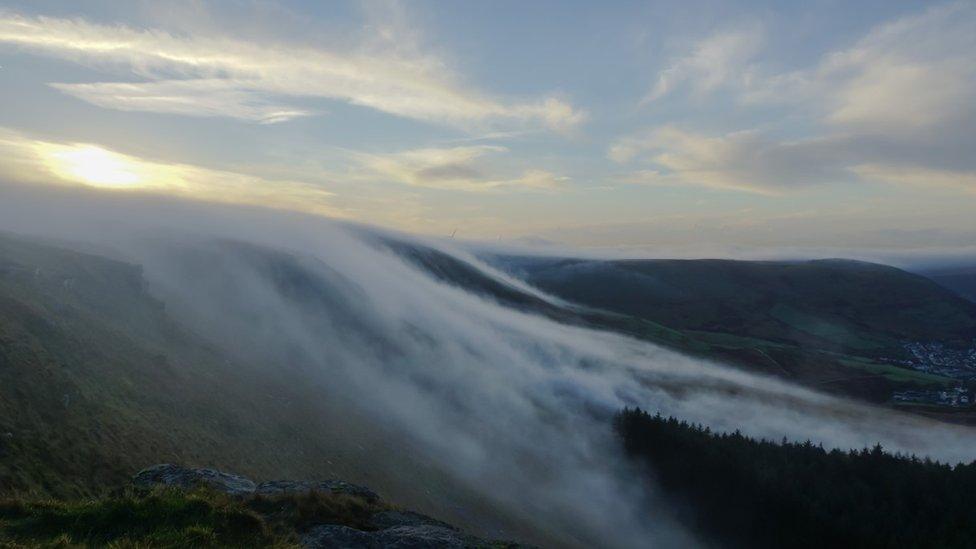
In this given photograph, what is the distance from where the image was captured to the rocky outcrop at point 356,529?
19281 mm

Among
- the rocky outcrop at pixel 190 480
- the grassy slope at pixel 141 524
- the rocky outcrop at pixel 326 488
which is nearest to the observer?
the grassy slope at pixel 141 524

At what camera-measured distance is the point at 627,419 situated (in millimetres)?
112250

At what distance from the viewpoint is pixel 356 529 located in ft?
67.2

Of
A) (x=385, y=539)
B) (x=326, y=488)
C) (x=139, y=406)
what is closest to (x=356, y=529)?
(x=385, y=539)

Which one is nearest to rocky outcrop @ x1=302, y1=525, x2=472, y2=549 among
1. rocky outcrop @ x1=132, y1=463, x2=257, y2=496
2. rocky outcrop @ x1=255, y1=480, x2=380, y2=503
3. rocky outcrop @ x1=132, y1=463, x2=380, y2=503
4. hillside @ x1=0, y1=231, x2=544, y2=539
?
rocky outcrop @ x1=132, y1=463, x2=380, y2=503

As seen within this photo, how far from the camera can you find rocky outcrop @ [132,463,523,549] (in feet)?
63.3

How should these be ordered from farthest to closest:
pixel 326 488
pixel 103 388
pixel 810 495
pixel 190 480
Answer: pixel 810 495 < pixel 103 388 < pixel 326 488 < pixel 190 480

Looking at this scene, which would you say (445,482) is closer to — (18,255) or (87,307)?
(87,307)

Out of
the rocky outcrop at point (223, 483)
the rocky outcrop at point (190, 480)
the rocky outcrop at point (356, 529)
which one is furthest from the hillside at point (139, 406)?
the rocky outcrop at point (356, 529)

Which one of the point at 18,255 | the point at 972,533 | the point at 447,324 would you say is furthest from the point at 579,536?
the point at 447,324

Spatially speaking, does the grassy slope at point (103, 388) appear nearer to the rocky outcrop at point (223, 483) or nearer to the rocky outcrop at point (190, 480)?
the rocky outcrop at point (190, 480)

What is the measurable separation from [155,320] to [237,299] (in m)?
38.6

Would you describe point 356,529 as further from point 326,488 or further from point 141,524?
point 141,524

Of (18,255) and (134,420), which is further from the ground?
(18,255)
